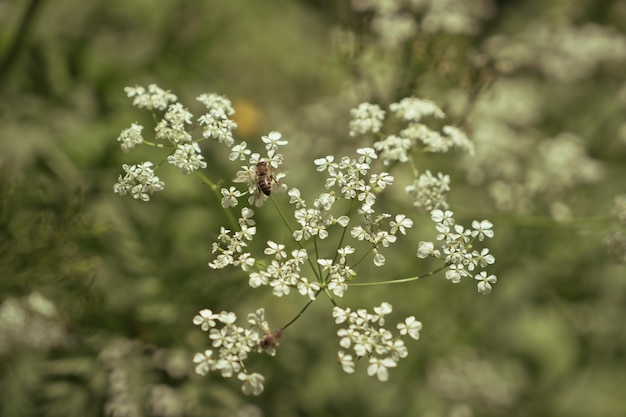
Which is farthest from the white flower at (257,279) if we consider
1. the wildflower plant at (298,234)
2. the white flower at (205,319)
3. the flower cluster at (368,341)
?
the flower cluster at (368,341)

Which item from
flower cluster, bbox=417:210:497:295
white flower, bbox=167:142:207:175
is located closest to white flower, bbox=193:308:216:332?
white flower, bbox=167:142:207:175

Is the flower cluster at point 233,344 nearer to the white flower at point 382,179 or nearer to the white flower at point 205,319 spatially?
the white flower at point 205,319

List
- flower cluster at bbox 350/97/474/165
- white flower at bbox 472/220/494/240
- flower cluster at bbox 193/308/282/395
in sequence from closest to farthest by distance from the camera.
A: 1. flower cluster at bbox 193/308/282/395
2. white flower at bbox 472/220/494/240
3. flower cluster at bbox 350/97/474/165

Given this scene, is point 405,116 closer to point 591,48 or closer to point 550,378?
point 591,48

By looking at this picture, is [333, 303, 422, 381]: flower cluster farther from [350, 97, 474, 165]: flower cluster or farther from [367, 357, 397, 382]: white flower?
[350, 97, 474, 165]: flower cluster

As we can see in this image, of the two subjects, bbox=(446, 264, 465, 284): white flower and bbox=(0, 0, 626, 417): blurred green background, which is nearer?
bbox=(446, 264, 465, 284): white flower

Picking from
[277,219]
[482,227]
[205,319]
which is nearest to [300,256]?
[205,319]
